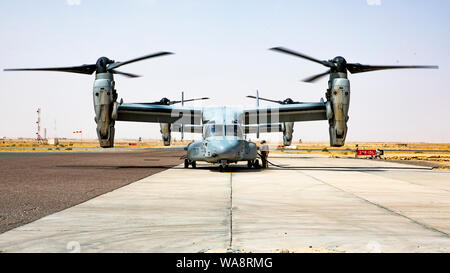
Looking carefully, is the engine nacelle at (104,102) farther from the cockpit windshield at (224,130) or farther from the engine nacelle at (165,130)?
the engine nacelle at (165,130)

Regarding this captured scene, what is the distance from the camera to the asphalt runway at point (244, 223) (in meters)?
5.20

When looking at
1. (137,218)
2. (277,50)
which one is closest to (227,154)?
(277,50)

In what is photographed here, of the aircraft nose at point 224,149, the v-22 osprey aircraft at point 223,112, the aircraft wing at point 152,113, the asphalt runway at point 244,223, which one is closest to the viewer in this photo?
the asphalt runway at point 244,223

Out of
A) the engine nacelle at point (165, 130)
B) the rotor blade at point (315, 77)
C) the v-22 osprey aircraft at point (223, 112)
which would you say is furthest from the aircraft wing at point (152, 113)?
the engine nacelle at point (165, 130)

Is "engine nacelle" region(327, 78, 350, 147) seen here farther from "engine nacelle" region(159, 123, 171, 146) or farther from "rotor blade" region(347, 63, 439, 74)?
"engine nacelle" region(159, 123, 171, 146)

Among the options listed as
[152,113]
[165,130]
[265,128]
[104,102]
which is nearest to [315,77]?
[152,113]

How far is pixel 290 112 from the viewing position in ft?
73.4

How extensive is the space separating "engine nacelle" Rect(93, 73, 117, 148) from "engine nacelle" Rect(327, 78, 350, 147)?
1138cm

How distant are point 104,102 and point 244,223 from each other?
49.8 ft

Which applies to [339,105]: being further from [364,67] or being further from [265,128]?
[265,128]

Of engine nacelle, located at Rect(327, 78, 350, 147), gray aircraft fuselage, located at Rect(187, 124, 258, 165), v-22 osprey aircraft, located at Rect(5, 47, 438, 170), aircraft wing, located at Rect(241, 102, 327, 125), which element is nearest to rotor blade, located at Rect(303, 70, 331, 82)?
v-22 osprey aircraft, located at Rect(5, 47, 438, 170)

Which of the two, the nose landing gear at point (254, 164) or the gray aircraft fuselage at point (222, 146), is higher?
the gray aircraft fuselage at point (222, 146)

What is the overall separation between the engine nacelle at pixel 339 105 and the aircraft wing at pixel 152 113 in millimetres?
7304
